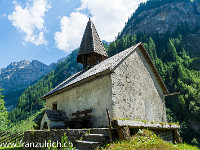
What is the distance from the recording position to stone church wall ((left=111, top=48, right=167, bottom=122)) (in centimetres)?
838

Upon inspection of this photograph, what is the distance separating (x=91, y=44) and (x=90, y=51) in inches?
35.3

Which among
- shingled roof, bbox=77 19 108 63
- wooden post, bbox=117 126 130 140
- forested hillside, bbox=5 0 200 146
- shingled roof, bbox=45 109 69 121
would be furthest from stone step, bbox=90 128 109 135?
forested hillside, bbox=5 0 200 146

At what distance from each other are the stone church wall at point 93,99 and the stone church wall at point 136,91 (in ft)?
1.59

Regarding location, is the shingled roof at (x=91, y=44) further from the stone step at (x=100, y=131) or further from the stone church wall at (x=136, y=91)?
the stone step at (x=100, y=131)

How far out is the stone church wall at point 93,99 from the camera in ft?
27.2

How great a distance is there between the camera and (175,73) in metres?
75.5

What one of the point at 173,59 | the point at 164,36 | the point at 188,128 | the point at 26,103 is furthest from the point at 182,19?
the point at 26,103

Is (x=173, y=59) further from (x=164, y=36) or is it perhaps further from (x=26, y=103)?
(x=26, y=103)

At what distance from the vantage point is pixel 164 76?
244 ft

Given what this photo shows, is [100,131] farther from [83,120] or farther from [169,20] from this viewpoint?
[169,20]

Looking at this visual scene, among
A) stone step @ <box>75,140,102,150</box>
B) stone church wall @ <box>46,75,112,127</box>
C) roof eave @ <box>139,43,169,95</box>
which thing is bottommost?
stone step @ <box>75,140,102,150</box>

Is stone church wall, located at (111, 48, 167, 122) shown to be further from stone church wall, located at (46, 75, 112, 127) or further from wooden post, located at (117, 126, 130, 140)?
wooden post, located at (117, 126, 130, 140)

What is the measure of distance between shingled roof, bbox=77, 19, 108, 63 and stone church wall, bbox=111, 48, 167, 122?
5.47 m

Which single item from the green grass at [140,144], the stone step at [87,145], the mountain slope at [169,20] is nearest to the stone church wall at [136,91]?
the green grass at [140,144]
